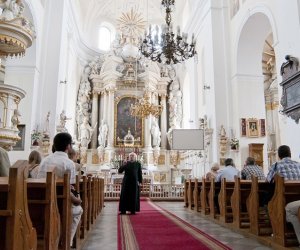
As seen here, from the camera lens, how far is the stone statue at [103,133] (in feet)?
56.5

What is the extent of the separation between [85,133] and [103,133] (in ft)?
3.09

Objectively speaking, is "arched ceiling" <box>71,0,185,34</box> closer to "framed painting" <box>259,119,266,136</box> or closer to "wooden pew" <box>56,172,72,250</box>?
"framed painting" <box>259,119,266,136</box>

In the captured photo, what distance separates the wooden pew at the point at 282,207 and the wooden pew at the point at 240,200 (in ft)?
3.05

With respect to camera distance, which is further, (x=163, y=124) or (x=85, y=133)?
(x=163, y=124)

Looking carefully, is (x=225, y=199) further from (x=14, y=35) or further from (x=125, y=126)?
(x=125, y=126)

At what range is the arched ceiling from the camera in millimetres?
18547

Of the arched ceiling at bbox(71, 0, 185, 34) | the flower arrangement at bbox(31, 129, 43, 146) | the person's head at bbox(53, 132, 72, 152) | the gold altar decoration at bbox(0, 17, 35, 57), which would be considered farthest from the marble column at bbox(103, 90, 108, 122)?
the person's head at bbox(53, 132, 72, 152)

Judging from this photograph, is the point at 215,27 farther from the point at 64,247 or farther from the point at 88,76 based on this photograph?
the point at 64,247

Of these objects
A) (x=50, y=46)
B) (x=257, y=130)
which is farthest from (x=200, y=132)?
(x=50, y=46)

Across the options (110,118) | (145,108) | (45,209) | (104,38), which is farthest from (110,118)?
(45,209)

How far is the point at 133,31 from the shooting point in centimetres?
1948

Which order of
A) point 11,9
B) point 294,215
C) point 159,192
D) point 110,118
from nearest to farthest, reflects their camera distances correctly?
point 294,215, point 11,9, point 159,192, point 110,118

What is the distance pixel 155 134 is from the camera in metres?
17.6

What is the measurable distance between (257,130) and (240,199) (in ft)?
21.1
